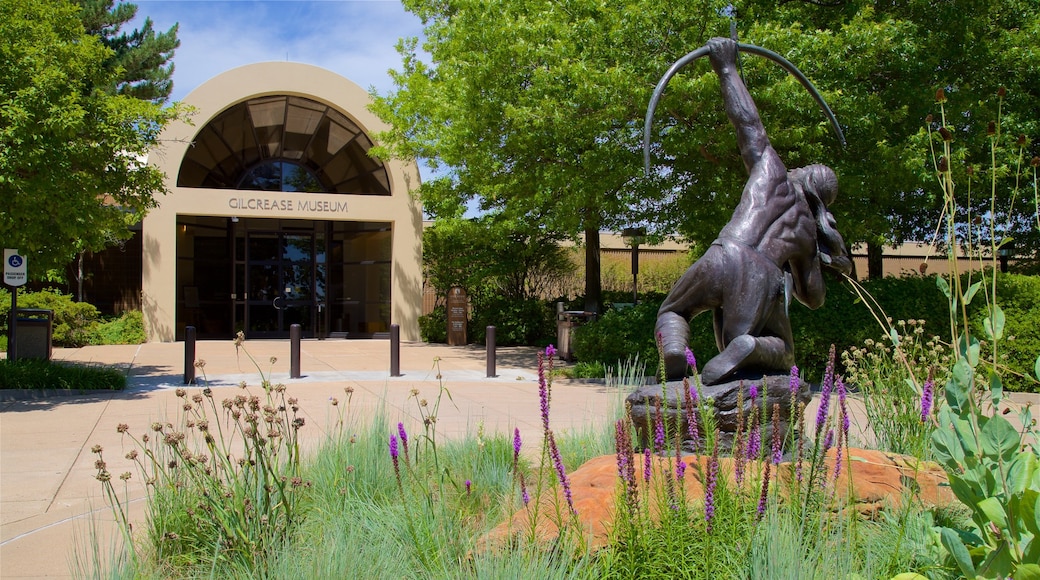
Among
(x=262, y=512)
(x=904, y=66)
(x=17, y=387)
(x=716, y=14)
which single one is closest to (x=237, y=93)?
(x=17, y=387)

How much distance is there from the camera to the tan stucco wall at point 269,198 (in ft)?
66.7

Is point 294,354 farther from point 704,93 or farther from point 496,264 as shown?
point 496,264

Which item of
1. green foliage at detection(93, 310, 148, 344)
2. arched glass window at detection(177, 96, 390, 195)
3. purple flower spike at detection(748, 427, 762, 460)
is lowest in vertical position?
purple flower spike at detection(748, 427, 762, 460)

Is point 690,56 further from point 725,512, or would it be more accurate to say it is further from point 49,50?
point 49,50

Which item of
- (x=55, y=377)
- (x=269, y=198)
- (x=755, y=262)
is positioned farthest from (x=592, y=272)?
(x=755, y=262)

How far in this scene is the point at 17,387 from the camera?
34.6 ft

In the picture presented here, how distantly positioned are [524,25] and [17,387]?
8.75 m

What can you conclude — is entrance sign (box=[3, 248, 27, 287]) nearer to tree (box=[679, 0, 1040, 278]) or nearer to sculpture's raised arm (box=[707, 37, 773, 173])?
tree (box=[679, 0, 1040, 278])

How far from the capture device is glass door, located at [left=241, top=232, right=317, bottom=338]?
22.7 meters

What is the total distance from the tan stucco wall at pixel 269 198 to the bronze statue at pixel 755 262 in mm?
16998

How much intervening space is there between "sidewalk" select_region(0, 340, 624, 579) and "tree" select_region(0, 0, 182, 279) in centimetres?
219

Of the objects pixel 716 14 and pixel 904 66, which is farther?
pixel 904 66

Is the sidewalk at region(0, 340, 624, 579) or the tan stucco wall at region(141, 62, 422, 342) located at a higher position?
the tan stucco wall at region(141, 62, 422, 342)

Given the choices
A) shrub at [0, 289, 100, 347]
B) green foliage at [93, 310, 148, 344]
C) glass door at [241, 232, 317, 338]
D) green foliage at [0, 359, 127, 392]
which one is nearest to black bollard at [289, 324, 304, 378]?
green foliage at [0, 359, 127, 392]
